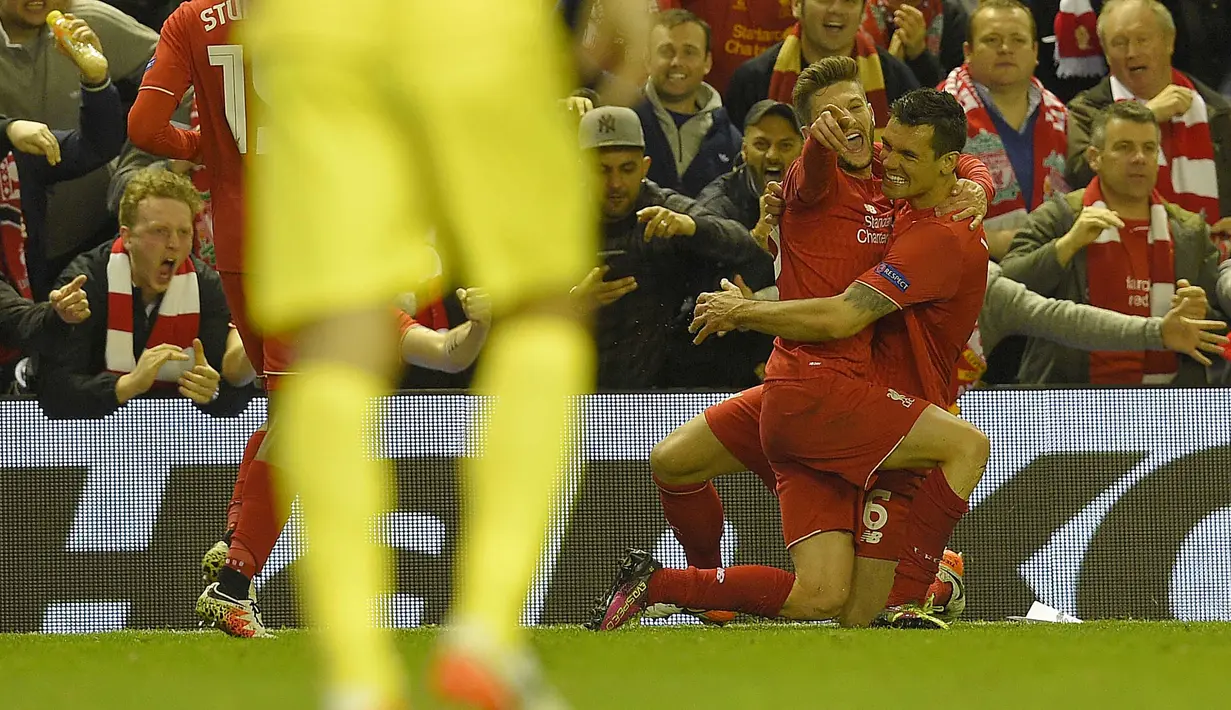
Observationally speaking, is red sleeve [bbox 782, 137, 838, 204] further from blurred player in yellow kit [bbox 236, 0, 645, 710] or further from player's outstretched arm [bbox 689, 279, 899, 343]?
blurred player in yellow kit [bbox 236, 0, 645, 710]

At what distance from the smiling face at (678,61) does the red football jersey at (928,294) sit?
7.82ft

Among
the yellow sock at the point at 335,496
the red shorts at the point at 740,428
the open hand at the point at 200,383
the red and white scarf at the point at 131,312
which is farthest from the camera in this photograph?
the red and white scarf at the point at 131,312

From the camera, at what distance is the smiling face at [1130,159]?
770 cm

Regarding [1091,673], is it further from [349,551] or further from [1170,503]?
[1170,503]

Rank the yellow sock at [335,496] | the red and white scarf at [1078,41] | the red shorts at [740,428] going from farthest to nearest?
1. the red and white scarf at [1078,41]
2. the red shorts at [740,428]
3. the yellow sock at [335,496]

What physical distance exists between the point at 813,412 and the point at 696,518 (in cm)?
67

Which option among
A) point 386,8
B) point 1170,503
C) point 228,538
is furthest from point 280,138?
point 1170,503

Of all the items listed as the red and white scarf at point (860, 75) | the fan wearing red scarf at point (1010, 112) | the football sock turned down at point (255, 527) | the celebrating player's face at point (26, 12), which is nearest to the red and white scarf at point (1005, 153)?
the fan wearing red scarf at point (1010, 112)

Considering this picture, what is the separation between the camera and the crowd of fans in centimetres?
704

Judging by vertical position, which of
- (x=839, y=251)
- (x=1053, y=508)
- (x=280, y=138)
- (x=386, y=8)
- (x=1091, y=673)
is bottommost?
(x=1053, y=508)

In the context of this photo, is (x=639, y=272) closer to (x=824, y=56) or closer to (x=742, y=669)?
(x=824, y=56)

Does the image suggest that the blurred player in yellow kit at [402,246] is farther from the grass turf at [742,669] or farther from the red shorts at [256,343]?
the red shorts at [256,343]

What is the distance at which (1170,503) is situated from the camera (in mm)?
7086

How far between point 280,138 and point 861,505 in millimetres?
3494
